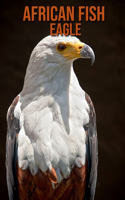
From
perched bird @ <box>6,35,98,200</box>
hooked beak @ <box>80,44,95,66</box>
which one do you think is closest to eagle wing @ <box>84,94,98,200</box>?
perched bird @ <box>6,35,98,200</box>

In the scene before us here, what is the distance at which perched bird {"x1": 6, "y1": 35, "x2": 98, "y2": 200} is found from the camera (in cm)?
163

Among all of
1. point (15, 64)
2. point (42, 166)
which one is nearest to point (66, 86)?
point (42, 166)

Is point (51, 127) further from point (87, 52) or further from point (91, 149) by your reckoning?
point (87, 52)

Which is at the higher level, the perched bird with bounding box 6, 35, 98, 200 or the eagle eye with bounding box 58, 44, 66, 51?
the eagle eye with bounding box 58, 44, 66, 51

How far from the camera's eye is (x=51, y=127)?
1672 mm

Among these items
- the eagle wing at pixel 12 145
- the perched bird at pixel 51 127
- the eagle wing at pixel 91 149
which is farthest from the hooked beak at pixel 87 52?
the eagle wing at pixel 12 145

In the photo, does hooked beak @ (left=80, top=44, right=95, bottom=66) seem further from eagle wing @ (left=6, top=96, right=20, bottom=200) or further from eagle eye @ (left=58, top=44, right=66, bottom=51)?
eagle wing @ (left=6, top=96, right=20, bottom=200)

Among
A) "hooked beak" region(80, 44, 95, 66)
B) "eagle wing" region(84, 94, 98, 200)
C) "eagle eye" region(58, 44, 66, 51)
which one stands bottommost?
"eagle wing" region(84, 94, 98, 200)

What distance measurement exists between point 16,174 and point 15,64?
114 cm

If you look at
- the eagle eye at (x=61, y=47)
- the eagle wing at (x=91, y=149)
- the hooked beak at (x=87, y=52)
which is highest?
the eagle eye at (x=61, y=47)

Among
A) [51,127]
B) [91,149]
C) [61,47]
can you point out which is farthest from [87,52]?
[91,149]

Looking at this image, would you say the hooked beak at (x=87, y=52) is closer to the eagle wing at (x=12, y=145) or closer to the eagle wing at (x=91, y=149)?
the eagle wing at (x=91, y=149)

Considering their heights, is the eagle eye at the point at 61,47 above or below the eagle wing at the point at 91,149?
above

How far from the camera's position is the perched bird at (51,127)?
1627 millimetres
